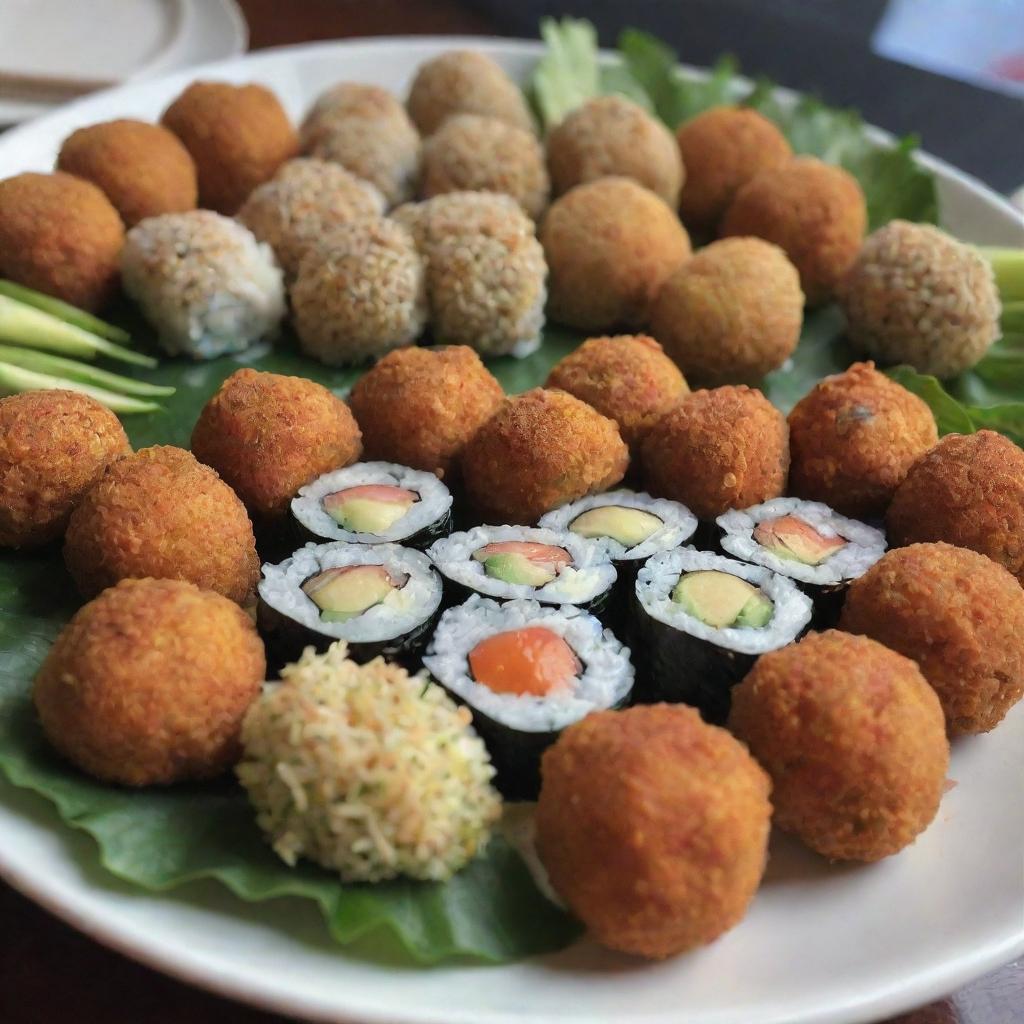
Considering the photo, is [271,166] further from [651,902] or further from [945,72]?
[945,72]

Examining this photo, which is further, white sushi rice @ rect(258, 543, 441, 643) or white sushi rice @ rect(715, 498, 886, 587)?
white sushi rice @ rect(715, 498, 886, 587)

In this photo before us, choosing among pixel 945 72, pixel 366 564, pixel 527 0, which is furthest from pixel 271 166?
pixel 945 72

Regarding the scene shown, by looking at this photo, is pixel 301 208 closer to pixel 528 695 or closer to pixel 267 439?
pixel 267 439

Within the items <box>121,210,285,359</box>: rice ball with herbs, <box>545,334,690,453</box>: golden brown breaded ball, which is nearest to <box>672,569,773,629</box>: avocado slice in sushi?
<box>545,334,690,453</box>: golden brown breaded ball

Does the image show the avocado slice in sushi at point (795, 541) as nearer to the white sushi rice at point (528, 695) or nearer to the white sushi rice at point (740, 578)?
the white sushi rice at point (740, 578)

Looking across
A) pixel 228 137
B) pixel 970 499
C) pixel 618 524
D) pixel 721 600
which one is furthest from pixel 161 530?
pixel 228 137

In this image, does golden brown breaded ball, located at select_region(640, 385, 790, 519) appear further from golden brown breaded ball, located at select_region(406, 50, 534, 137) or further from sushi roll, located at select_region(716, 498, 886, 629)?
golden brown breaded ball, located at select_region(406, 50, 534, 137)
